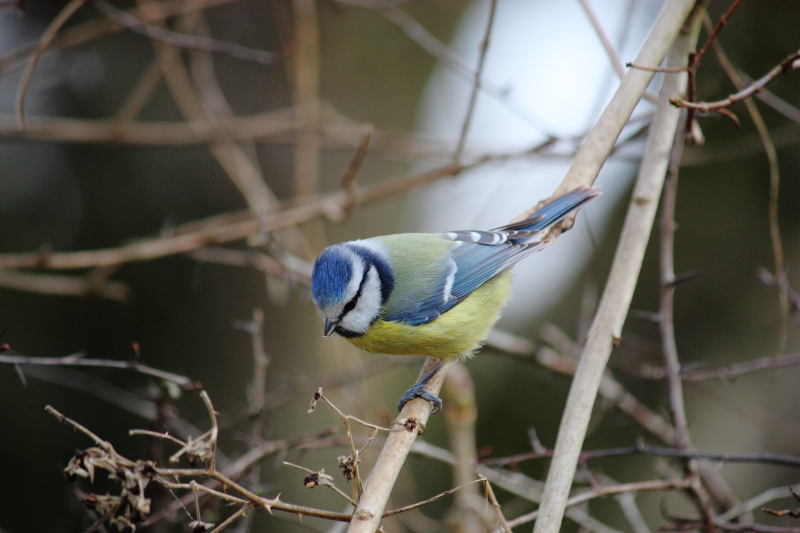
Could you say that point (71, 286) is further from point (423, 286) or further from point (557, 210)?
point (557, 210)

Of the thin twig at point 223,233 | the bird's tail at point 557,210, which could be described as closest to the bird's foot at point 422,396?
the bird's tail at point 557,210

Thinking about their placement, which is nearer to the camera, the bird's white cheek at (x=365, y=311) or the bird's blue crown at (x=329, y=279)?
the bird's blue crown at (x=329, y=279)

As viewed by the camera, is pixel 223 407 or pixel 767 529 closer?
pixel 767 529

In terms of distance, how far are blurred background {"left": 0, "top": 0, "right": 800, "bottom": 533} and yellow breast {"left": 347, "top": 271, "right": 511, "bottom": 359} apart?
59 cm

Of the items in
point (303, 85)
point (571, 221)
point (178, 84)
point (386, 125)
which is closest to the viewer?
point (571, 221)

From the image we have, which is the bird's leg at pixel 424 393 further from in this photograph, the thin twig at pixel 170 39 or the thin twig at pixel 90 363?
the thin twig at pixel 170 39

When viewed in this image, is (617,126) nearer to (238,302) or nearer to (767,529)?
(767,529)

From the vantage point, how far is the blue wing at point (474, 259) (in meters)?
2.49

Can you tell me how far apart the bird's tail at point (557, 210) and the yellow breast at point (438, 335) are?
0.43m

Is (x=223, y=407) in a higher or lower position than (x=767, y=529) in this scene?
higher

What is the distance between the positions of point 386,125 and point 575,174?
11.4ft

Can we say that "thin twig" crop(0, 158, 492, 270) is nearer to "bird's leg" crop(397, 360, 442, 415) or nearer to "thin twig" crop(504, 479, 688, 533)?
"bird's leg" crop(397, 360, 442, 415)

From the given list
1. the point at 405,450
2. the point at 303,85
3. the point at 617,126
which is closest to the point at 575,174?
the point at 617,126

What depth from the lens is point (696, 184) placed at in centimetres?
434
